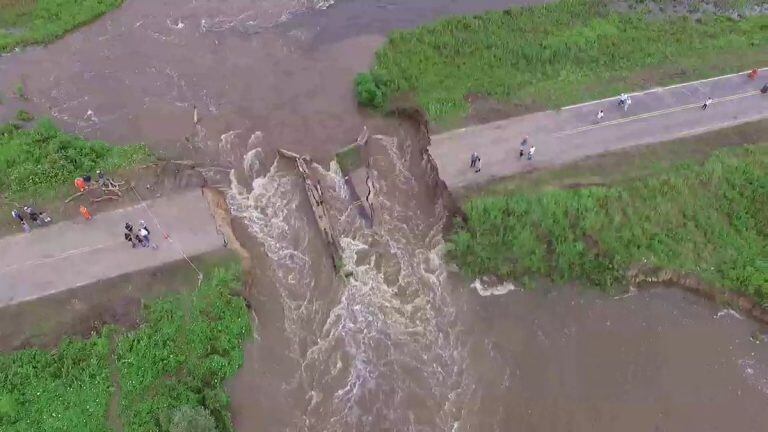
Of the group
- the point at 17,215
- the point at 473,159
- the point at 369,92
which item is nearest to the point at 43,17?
the point at 17,215

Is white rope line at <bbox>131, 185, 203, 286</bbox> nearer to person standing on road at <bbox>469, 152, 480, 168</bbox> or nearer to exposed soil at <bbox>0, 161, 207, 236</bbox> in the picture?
exposed soil at <bbox>0, 161, 207, 236</bbox>

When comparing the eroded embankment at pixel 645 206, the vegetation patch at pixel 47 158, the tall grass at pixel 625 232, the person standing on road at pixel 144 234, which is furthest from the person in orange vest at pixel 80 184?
the eroded embankment at pixel 645 206

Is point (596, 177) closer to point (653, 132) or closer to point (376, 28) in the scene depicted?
point (653, 132)

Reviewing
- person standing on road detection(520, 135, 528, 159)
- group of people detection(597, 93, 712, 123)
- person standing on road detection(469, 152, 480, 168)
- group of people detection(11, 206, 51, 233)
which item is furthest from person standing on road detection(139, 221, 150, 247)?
group of people detection(597, 93, 712, 123)

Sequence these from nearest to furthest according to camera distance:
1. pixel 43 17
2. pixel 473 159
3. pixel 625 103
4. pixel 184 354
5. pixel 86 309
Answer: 1. pixel 184 354
2. pixel 86 309
3. pixel 473 159
4. pixel 625 103
5. pixel 43 17

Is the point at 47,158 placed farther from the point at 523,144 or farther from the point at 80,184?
the point at 523,144

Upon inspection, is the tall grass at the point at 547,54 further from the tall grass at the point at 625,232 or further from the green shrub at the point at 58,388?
the green shrub at the point at 58,388

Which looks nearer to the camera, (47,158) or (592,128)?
(47,158)
